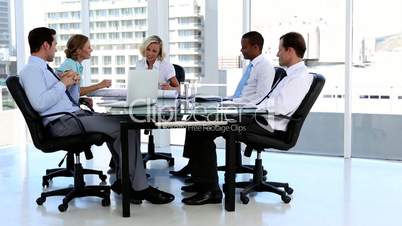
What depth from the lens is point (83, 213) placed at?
3.53m

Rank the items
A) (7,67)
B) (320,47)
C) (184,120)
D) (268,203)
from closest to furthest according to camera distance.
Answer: (184,120) → (268,203) → (320,47) → (7,67)

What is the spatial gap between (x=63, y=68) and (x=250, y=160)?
2.45m

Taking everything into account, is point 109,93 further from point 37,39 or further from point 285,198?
point 285,198

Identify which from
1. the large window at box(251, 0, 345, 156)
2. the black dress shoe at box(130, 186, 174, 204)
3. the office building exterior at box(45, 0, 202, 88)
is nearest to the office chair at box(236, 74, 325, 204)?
the black dress shoe at box(130, 186, 174, 204)

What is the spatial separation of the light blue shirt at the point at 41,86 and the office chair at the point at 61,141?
0.05 meters

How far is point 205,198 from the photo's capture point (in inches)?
146

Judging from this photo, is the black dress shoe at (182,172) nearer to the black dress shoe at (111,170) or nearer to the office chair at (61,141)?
the black dress shoe at (111,170)

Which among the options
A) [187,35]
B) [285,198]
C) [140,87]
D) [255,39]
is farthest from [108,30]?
[285,198]

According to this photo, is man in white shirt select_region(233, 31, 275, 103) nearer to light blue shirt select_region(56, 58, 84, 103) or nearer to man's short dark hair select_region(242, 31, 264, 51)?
man's short dark hair select_region(242, 31, 264, 51)

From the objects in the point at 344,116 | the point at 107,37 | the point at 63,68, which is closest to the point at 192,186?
the point at 63,68

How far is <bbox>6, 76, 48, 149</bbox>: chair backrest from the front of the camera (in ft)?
11.1

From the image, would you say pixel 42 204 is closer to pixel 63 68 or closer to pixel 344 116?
pixel 63 68

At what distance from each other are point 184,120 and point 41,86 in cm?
108

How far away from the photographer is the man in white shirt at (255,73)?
13.5 ft
